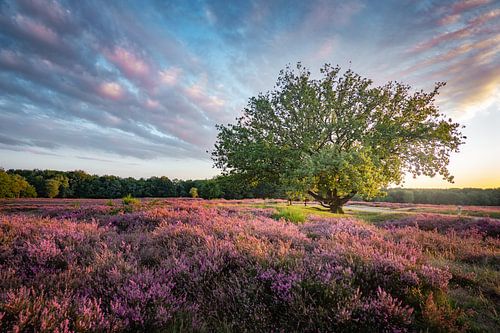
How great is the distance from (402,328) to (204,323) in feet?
7.25

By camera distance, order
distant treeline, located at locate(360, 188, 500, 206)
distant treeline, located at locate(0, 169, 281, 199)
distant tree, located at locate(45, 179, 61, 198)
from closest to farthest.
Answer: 1. distant treeline, located at locate(360, 188, 500, 206)
2. distant tree, located at locate(45, 179, 61, 198)
3. distant treeline, located at locate(0, 169, 281, 199)

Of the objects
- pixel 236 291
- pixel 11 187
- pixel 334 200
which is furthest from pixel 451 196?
pixel 11 187

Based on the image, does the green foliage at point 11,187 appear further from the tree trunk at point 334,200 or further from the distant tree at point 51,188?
the tree trunk at point 334,200

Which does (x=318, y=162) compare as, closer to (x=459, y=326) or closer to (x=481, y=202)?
(x=459, y=326)

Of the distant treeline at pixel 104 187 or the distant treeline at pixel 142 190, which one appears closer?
the distant treeline at pixel 142 190

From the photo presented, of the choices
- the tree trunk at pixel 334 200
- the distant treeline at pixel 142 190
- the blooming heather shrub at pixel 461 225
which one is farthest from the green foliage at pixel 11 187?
the blooming heather shrub at pixel 461 225

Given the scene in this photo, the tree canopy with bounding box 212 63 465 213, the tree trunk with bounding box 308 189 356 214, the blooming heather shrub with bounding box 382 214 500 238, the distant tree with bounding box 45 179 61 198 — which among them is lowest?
the distant tree with bounding box 45 179 61 198

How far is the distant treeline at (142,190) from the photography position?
221 ft

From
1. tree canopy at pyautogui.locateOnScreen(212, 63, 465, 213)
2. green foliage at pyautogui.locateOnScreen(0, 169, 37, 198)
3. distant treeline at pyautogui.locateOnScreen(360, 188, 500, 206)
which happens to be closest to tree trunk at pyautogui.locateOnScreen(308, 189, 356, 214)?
tree canopy at pyautogui.locateOnScreen(212, 63, 465, 213)

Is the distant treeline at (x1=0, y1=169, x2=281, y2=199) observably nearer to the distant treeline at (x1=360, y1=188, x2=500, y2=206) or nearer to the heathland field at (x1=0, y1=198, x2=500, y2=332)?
the distant treeline at (x1=360, y1=188, x2=500, y2=206)

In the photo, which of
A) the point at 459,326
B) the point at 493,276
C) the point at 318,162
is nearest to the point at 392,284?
the point at 459,326

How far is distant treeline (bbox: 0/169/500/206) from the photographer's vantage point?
67500 mm

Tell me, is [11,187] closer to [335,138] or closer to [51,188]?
[51,188]

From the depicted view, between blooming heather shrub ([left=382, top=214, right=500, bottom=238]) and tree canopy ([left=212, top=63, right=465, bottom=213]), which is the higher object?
tree canopy ([left=212, top=63, right=465, bottom=213])
